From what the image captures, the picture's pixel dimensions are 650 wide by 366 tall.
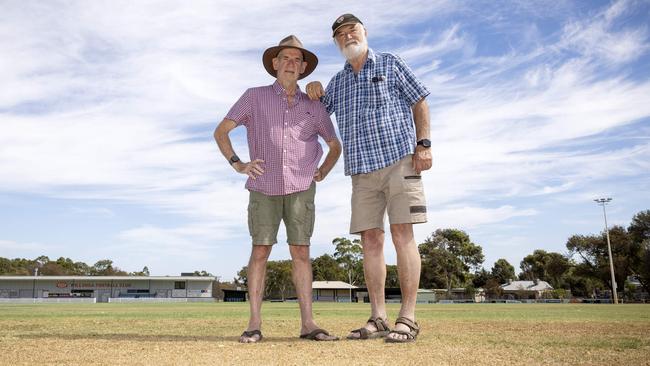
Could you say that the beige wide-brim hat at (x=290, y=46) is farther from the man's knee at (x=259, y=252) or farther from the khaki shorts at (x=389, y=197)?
the man's knee at (x=259, y=252)

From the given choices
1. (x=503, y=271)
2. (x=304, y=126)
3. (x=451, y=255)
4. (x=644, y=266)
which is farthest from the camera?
(x=503, y=271)

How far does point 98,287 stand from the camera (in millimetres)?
75625

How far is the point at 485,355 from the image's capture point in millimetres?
2930

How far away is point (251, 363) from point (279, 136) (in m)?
1.99

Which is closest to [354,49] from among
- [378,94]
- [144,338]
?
[378,94]

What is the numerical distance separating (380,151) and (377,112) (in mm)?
321

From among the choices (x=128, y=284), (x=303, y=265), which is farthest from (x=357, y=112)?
(x=128, y=284)

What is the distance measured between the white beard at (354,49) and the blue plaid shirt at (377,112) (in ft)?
0.29

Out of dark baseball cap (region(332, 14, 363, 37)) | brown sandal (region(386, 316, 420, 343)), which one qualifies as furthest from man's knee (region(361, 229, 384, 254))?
dark baseball cap (region(332, 14, 363, 37))

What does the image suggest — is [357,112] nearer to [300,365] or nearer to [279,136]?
[279,136]

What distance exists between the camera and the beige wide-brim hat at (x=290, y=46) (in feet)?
14.1

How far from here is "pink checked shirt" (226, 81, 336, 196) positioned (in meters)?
4.10

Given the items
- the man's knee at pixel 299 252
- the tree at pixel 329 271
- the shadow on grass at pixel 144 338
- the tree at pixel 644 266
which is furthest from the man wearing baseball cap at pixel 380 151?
the tree at pixel 329 271

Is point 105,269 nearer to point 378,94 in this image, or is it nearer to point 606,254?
point 606,254
